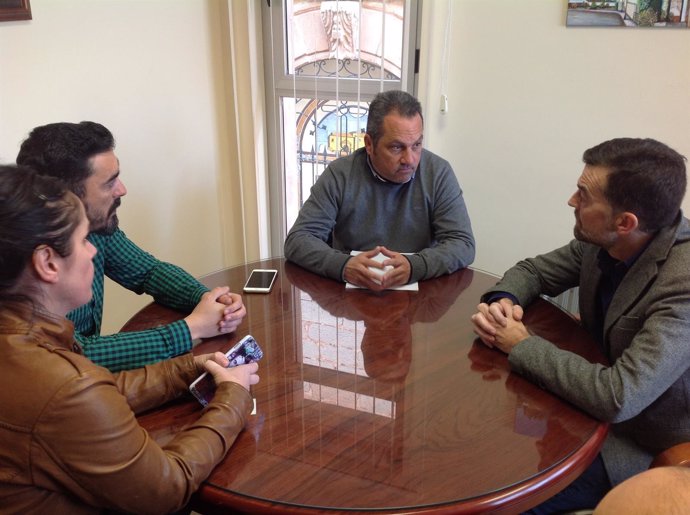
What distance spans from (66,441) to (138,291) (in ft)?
2.93

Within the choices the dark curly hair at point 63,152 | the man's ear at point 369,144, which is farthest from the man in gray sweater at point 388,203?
the dark curly hair at point 63,152

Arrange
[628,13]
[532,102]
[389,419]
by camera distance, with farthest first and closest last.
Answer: [532,102], [628,13], [389,419]

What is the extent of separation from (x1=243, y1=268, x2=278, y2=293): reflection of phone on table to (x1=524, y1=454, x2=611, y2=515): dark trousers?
91cm

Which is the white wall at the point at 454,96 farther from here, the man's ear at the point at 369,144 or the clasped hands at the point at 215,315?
the clasped hands at the point at 215,315

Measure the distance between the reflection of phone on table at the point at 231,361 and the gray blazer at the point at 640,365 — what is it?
567 mm

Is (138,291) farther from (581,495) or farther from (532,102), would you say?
(532,102)

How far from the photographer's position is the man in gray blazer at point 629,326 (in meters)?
1.11

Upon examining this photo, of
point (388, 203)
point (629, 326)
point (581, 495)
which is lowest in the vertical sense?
point (581, 495)

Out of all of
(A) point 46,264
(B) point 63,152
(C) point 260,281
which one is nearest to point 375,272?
(C) point 260,281

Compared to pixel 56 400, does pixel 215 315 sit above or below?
below

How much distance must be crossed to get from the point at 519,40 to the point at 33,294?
6.48ft

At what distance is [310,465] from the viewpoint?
963mm

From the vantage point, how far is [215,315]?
139 centimetres

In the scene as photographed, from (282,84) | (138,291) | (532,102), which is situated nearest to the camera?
(138,291)
